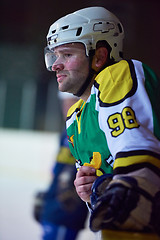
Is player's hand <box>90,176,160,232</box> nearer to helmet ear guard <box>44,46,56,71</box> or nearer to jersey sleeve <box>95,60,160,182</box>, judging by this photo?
jersey sleeve <box>95,60,160,182</box>

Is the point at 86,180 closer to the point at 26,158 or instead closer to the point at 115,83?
the point at 115,83

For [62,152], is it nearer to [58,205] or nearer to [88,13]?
[58,205]

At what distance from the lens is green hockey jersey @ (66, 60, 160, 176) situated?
2.64 ft

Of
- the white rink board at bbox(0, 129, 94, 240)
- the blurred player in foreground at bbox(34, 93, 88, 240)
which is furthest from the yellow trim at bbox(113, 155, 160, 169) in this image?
Result: the white rink board at bbox(0, 129, 94, 240)

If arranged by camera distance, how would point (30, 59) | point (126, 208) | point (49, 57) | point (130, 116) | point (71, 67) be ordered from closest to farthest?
point (126, 208), point (130, 116), point (71, 67), point (49, 57), point (30, 59)

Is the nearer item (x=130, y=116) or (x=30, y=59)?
(x=130, y=116)

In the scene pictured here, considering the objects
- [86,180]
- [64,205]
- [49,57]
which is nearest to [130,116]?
[86,180]

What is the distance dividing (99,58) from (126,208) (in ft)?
1.75

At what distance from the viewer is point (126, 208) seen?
28.4 inches

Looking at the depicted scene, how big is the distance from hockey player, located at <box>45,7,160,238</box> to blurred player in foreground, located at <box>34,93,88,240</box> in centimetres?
105

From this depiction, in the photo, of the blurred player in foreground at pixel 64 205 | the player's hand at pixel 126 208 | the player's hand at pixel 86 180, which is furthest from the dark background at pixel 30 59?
the player's hand at pixel 126 208

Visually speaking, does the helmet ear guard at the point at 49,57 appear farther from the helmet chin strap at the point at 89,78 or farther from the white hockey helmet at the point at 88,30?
the helmet chin strap at the point at 89,78

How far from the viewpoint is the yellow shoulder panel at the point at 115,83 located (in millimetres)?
897

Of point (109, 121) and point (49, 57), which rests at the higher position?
point (49, 57)
